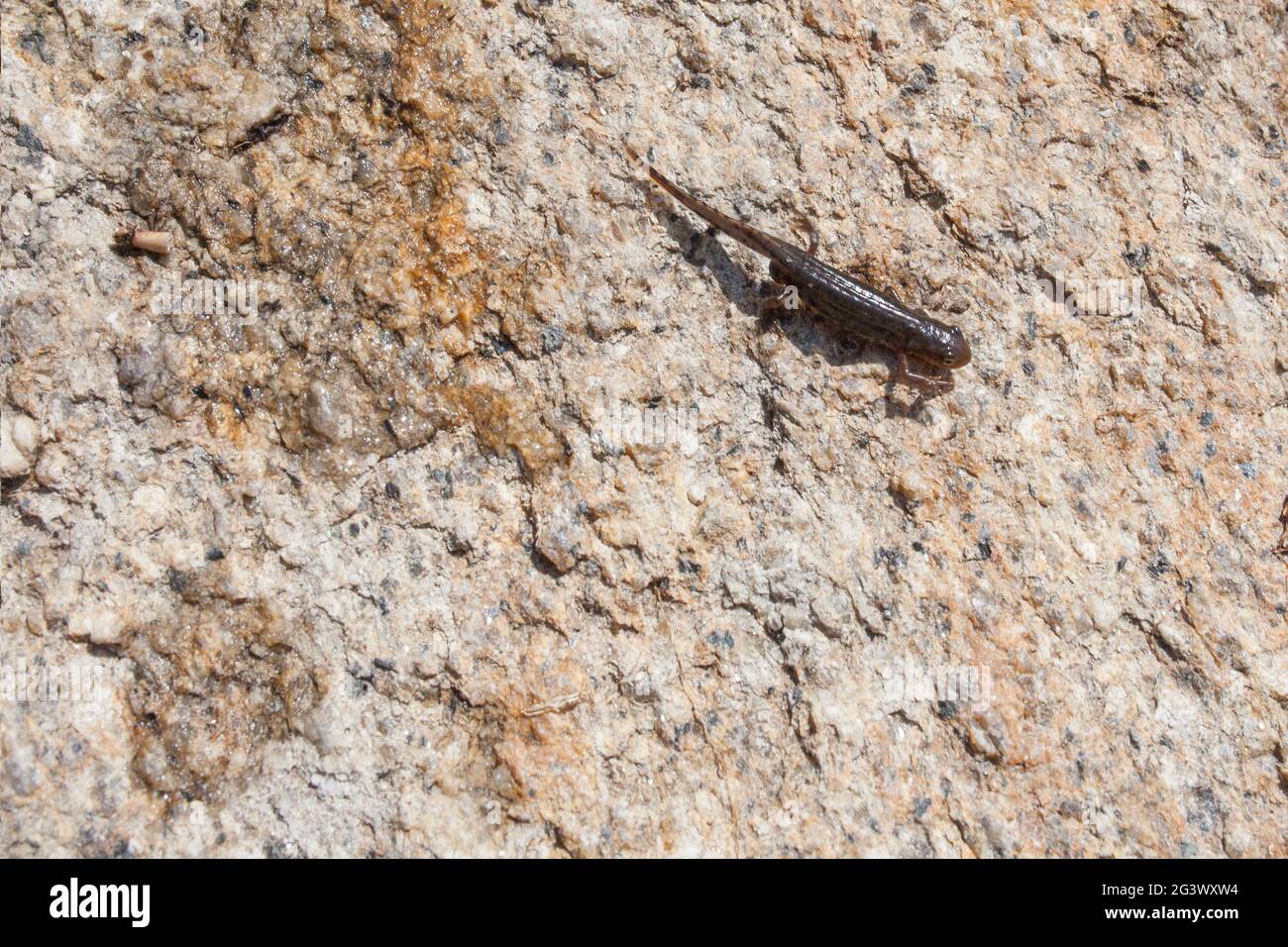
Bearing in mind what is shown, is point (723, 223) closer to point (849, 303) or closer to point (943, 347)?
point (849, 303)

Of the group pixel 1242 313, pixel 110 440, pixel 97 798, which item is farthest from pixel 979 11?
pixel 97 798

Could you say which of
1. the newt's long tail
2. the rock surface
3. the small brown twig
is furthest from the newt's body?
the small brown twig

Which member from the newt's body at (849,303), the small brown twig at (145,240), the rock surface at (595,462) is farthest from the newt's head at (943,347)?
the small brown twig at (145,240)

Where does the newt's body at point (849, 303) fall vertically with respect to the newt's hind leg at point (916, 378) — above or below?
Answer: above

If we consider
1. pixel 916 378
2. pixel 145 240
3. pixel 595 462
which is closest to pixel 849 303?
pixel 916 378

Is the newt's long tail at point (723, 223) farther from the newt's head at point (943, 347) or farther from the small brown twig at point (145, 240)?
the small brown twig at point (145, 240)
